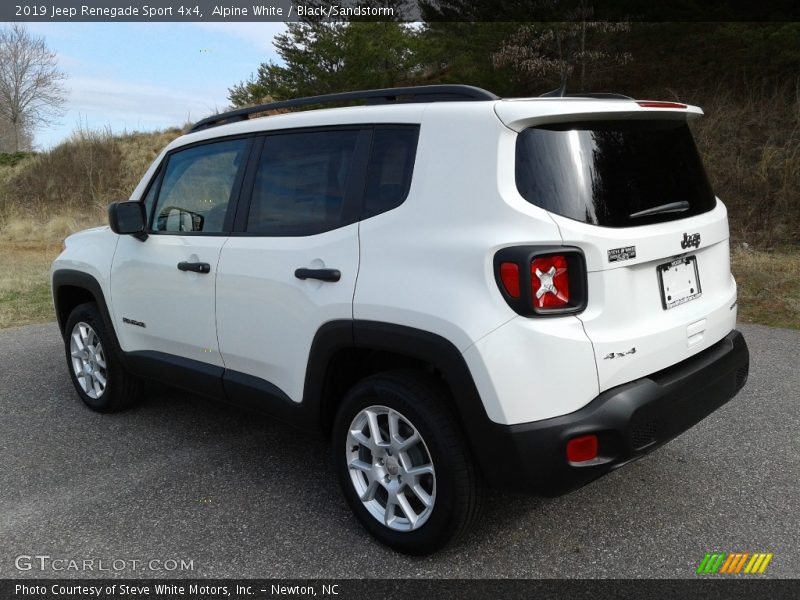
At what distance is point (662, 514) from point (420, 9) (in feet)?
71.6

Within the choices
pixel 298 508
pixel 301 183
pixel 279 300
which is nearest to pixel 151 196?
pixel 301 183

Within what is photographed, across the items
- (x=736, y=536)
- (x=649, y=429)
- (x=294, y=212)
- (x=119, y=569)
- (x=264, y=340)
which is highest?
(x=294, y=212)

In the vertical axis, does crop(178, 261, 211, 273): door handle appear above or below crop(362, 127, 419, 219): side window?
below

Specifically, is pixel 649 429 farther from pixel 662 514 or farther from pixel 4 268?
pixel 4 268

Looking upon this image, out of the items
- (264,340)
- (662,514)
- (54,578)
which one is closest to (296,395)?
(264,340)

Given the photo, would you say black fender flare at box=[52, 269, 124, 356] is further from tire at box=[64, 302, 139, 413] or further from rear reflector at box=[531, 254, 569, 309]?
rear reflector at box=[531, 254, 569, 309]

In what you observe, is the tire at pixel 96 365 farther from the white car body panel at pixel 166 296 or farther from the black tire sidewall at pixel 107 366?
the white car body panel at pixel 166 296

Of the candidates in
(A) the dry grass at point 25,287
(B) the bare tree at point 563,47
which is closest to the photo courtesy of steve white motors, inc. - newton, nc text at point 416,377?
(A) the dry grass at point 25,287

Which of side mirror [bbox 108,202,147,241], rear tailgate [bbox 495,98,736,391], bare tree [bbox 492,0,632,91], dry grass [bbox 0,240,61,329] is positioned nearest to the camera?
rear tailgate [bbox 495,98,736,391]

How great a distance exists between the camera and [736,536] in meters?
2.95

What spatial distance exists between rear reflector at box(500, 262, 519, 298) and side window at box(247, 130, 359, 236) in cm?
88

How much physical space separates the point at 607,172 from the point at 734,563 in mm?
1641

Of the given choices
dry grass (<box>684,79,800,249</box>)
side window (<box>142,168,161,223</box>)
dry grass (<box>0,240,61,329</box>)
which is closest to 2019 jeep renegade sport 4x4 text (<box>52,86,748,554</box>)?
side window (<box>142,168,161,223</box>)

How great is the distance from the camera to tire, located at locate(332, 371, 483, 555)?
2643 millimetres
